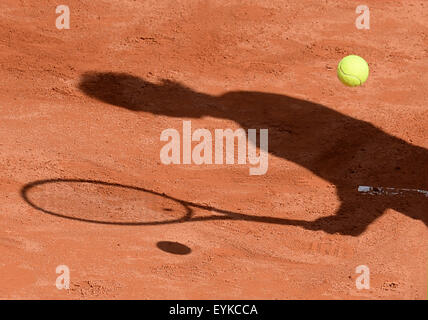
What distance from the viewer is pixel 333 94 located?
53.9ft

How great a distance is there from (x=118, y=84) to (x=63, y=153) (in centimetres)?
228

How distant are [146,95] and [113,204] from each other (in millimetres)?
3089

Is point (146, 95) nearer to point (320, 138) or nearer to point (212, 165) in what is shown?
point (212, 165)

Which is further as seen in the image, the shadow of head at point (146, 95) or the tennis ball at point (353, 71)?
the shadow of head at point (146, 95)

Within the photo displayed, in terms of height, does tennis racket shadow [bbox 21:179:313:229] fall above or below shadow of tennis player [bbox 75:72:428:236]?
below

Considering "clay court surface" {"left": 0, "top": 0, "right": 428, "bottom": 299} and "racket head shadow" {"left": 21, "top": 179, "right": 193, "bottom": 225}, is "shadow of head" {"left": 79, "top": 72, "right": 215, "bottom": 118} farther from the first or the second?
"racket head shadow" {"left": 21, "top": 179, "right": 193, "bottom": 225}

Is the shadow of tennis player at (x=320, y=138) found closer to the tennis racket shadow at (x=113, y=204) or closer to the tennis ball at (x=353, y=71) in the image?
the tennis racket shadow at (x=113, y=204)

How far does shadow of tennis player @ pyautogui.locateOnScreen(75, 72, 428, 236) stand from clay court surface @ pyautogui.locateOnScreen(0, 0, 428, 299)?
31mm

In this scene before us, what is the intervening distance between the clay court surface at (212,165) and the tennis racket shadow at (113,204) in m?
0.03

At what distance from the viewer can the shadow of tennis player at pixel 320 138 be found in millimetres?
14023

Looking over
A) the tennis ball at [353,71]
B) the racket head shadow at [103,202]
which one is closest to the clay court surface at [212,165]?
the racket head shadow at [103,202]

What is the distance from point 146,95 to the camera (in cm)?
1639

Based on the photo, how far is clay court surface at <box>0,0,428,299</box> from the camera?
507 inches

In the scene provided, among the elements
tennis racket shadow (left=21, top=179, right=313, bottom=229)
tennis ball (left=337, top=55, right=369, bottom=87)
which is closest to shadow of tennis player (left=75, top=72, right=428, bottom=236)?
tennis racket shadow (left=21, top=179, right=313, bottom=229)
